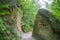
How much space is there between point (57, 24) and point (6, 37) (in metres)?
4.82

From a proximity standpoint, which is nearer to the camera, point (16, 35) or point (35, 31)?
point (16, 35)

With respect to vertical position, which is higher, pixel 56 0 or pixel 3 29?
pixel 56 0

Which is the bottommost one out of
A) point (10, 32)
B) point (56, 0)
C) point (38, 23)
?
point (38, 23)

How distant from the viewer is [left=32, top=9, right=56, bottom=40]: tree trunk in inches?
531

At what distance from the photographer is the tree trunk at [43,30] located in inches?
531

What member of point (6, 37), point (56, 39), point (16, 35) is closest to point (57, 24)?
point (56, 39)

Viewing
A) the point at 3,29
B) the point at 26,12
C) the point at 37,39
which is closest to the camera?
the point at 3,29

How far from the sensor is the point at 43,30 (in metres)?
13.8

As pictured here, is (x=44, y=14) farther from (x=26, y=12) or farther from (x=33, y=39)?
(x=26, y=12)

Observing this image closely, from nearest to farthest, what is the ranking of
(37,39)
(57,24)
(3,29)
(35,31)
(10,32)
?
(3,29), (10,32), (57,24), (37,39), (35,31)

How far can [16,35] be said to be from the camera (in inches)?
432

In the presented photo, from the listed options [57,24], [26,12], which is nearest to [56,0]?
[57,24]

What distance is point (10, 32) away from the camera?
34.0 ft

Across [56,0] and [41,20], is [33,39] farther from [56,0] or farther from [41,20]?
[56,0]
